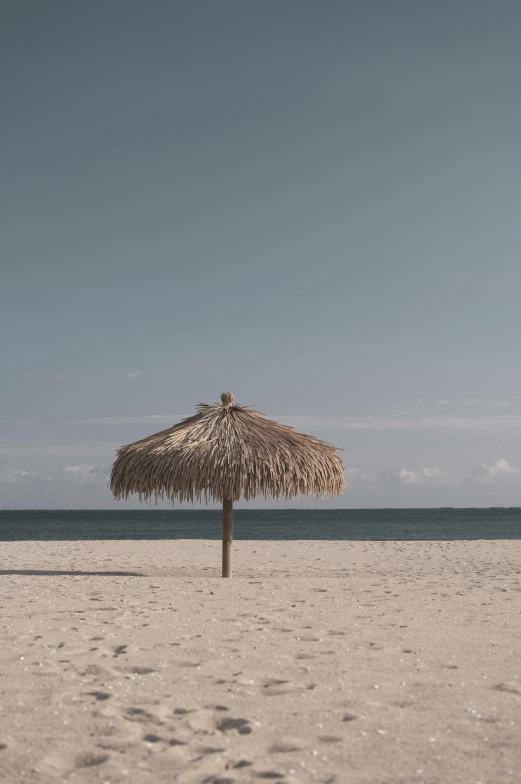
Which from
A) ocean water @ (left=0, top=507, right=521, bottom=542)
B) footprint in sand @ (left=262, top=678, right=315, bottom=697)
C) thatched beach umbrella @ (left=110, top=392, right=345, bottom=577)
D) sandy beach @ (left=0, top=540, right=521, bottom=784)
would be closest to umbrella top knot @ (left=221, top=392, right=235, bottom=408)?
thatched beach umbrella @ (left=110, top=392, right=345, bottom=577)

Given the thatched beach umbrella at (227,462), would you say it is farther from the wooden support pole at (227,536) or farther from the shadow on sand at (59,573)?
the shadow on sand at (59,573)

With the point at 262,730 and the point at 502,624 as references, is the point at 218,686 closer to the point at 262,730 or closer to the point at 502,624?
the point at 262,730

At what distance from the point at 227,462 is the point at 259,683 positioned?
4852mm

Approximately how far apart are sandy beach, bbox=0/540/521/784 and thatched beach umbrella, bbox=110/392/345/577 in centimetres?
123

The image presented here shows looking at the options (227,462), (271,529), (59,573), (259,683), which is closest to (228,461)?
(227,462)

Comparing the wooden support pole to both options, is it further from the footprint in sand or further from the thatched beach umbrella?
the footprint in sand

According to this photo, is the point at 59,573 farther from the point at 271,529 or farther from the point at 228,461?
the point at 271,529

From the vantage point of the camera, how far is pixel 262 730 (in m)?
3.72

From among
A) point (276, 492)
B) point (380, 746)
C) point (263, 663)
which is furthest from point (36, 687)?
point (276, 492)

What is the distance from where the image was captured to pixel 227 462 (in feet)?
30.4

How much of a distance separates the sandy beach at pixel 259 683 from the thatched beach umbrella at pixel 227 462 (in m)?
1.23

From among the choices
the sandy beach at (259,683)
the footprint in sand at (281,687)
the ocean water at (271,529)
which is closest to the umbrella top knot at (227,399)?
the sandy beach at (259,683)

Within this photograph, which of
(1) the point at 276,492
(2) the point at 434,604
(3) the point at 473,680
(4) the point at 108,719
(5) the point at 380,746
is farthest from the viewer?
(1) the point at 276,492

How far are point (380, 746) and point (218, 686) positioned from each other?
4.09 ft
